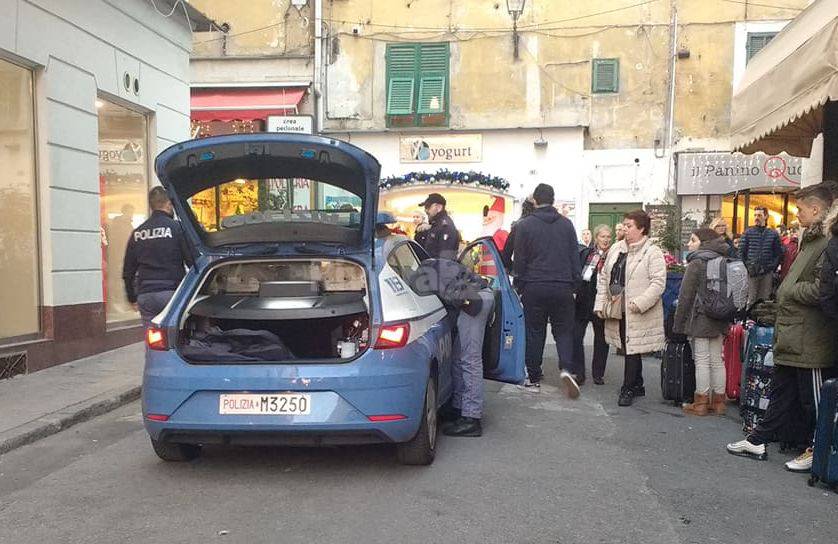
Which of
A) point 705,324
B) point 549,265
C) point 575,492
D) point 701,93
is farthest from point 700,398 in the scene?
point 701,93

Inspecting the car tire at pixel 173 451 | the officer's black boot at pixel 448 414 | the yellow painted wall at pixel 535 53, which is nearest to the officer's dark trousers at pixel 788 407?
the officer's black boot at pixel 448 414

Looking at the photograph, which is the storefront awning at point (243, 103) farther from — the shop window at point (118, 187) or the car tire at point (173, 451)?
the car tire at point (173, 451)

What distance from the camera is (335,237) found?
191 inches

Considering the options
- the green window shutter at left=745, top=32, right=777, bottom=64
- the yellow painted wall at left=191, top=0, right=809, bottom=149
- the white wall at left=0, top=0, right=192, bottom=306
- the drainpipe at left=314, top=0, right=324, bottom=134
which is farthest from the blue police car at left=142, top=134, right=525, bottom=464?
the green window shutter at left=745, top=32, right=777, bottom=64

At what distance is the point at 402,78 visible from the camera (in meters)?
17.9

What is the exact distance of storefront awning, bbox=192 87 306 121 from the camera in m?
17.8

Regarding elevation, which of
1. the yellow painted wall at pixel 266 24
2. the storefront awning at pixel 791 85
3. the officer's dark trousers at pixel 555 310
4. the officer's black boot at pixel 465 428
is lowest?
the officer's black boot at pixel 465 428

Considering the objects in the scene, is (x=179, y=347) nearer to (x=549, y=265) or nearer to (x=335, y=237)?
(x=335, y=237)

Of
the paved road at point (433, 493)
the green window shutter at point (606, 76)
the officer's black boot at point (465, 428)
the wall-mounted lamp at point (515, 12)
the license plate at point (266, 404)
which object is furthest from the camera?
the green window shutter at point (606, 76)

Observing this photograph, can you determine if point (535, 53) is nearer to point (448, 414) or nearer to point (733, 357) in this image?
point (733, 357)

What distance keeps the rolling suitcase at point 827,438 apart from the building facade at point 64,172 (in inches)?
280

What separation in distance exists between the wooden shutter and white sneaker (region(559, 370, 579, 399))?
40.1ft

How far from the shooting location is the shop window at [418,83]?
58.4ft

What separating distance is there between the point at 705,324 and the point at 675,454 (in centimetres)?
139
